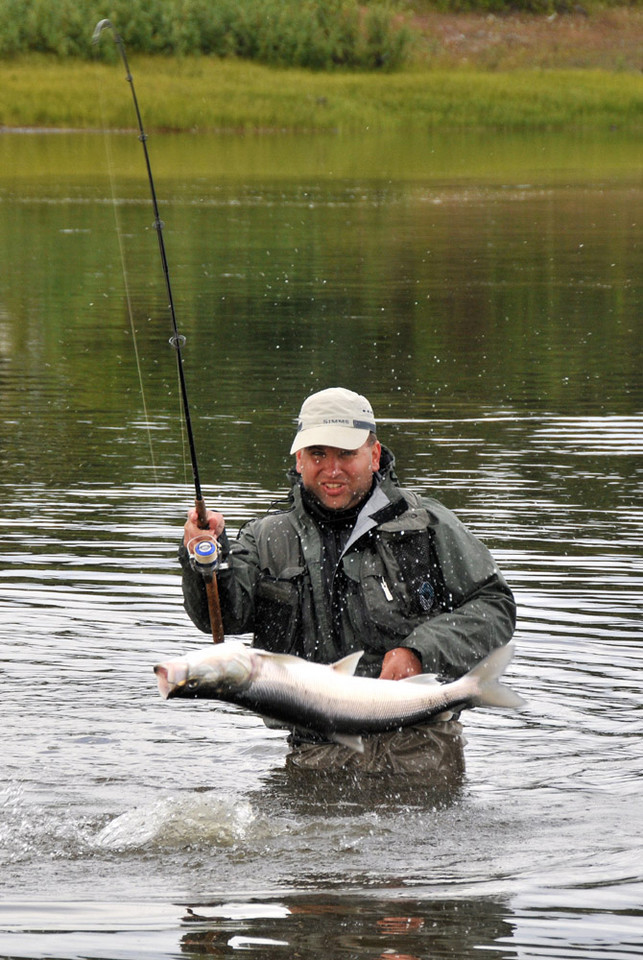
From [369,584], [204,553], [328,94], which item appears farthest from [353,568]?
[328,94]

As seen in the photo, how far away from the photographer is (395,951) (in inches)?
183

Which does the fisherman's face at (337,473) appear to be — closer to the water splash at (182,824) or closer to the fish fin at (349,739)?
the fish fin at (349,739)

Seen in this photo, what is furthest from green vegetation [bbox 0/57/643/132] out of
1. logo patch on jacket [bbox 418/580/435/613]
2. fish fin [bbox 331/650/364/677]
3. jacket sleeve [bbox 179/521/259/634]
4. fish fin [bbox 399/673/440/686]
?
fish fin [bbox 331/650/364/677]

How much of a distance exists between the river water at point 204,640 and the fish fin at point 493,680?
1.76ft

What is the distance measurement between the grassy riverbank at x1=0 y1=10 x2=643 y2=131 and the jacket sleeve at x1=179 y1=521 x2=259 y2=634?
53234 millimetres

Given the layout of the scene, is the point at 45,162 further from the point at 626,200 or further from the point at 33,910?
the point at 33,910

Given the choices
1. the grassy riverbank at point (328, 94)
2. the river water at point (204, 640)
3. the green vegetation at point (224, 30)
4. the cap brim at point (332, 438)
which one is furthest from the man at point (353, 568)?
the green vegetation at point (224, 30)

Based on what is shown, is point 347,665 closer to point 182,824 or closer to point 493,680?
point 493,680

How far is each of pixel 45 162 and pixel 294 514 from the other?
44335 mm

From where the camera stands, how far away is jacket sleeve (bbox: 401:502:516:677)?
5.49m

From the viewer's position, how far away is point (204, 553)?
206 inches

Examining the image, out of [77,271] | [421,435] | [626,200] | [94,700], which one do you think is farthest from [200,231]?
[94,700]

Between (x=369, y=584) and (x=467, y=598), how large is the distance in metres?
0.33

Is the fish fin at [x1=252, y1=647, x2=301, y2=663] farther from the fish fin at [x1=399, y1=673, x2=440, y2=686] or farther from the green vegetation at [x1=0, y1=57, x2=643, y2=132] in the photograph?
the green vegetation at [x1=0, y1=57, x2=643, y2=132]
